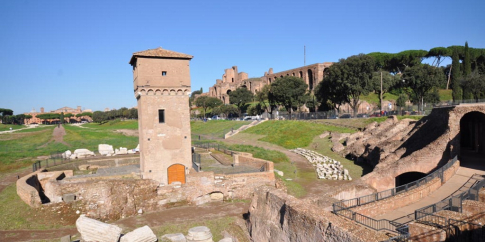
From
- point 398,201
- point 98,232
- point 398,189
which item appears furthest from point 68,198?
point 398,189

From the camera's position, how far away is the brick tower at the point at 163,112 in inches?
807

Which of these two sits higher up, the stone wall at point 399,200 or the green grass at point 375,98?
the green grass at point 375,98

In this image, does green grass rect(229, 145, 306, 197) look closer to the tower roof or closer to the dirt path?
the dirt path

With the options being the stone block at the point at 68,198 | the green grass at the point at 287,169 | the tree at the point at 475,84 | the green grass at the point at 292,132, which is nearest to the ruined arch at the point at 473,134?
the green grass at the point at 287,169

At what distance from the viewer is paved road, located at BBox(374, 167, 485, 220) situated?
12.3m

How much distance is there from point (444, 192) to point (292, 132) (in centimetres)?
2976

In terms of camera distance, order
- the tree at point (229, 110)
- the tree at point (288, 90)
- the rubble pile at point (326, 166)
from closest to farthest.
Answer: the rubble pile at point (326, 166)
the tree at point (288, 90)
the tree at point (229, 110)

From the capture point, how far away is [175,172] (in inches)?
833

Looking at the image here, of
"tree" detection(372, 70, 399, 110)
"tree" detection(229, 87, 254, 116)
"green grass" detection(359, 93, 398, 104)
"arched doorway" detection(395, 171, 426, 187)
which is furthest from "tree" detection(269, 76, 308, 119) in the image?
"arched doorway" detection(395, 171, 426, 187)

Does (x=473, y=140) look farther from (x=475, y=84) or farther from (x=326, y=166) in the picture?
(x=475, y=84)

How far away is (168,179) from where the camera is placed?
2106 centimetres

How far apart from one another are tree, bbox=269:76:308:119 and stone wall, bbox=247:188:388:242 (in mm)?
42839

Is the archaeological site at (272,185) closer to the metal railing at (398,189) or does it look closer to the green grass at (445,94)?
the metal railing at (398,189)

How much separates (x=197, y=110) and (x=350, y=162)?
3046 inches
